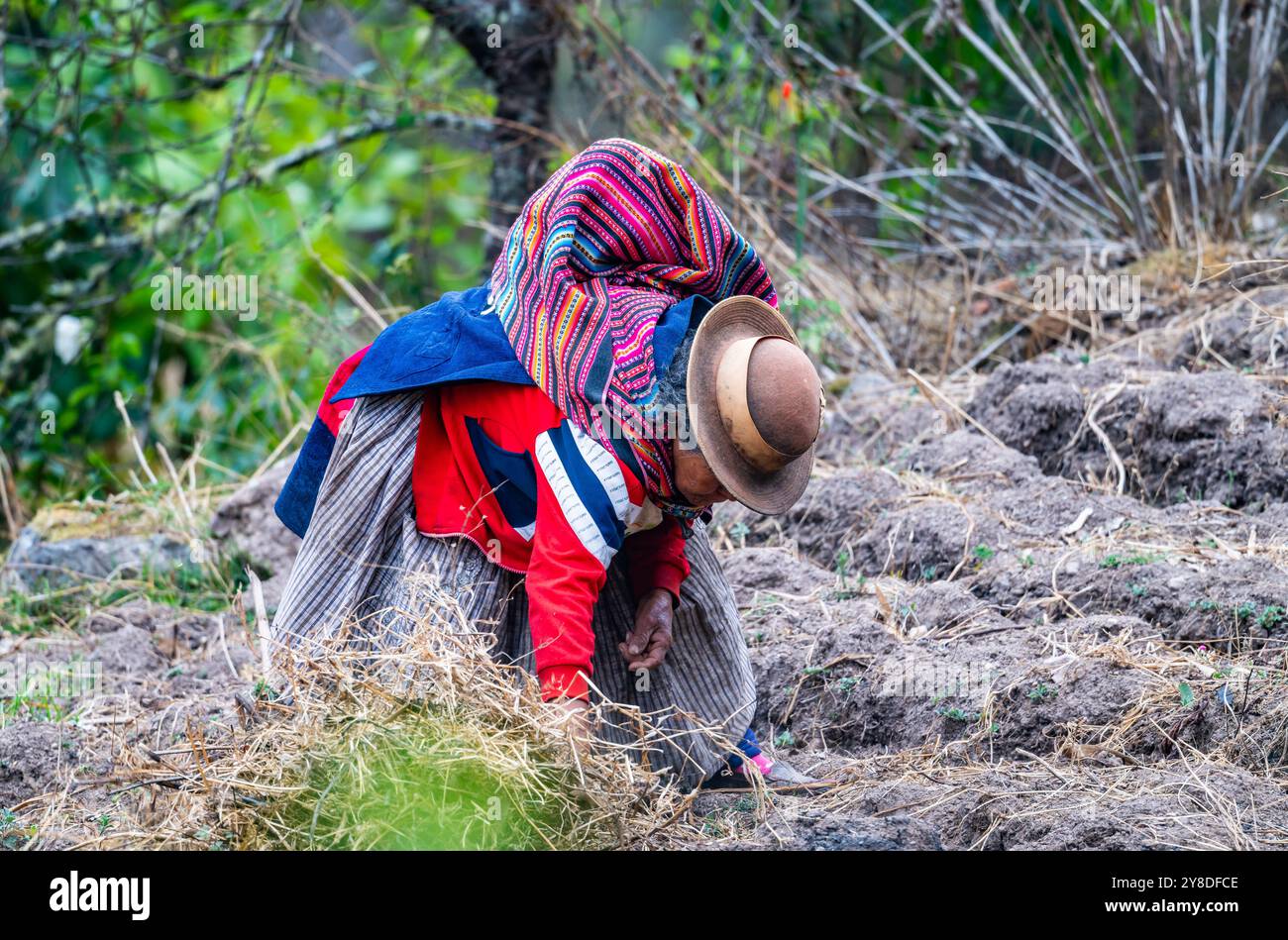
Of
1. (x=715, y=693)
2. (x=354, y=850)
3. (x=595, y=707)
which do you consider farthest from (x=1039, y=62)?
(x=354, y=850)

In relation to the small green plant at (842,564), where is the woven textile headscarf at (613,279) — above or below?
above

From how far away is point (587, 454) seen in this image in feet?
8.05

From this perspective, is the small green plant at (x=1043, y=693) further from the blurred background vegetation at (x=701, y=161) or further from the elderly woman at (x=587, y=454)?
the blurred background vegetation at (x=701, y=161)

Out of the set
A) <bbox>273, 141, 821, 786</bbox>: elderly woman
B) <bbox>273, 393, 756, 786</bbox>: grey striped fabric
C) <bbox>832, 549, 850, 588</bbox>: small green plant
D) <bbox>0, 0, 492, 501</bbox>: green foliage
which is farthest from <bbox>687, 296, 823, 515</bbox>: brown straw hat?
<bbox>0, 0, 492, 501</bbox>: green foliage

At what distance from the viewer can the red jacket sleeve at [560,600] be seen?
2.43 meters

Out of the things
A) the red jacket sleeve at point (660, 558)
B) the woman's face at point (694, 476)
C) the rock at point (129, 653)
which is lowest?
the rock at point (129, 653)

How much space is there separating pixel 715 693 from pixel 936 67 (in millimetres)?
4197

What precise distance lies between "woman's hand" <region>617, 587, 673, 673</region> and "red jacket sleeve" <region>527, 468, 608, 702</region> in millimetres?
281

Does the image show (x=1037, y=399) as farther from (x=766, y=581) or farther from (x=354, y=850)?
(x=354, y=850)

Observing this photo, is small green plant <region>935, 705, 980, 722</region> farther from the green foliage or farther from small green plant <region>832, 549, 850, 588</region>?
the green foliage

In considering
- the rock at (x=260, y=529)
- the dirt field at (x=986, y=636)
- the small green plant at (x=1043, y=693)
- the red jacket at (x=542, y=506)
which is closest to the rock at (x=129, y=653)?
the dirt field at (x=986, y=636)

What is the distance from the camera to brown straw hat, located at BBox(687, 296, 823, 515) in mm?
2408

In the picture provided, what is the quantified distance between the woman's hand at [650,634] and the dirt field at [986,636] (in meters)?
Answer: 0.32
